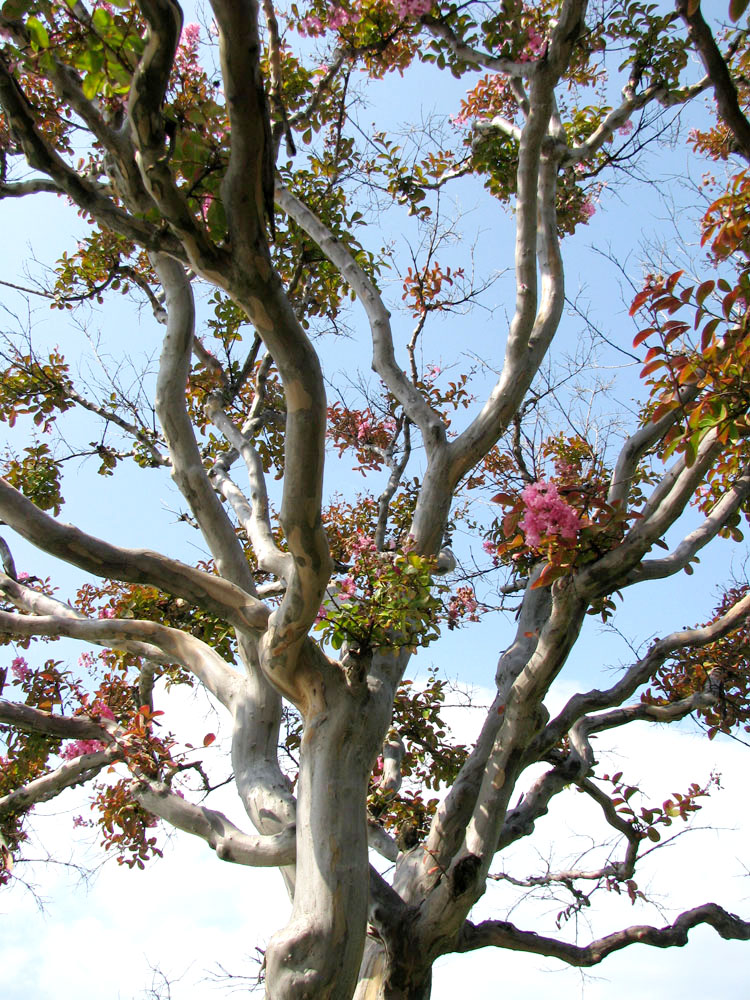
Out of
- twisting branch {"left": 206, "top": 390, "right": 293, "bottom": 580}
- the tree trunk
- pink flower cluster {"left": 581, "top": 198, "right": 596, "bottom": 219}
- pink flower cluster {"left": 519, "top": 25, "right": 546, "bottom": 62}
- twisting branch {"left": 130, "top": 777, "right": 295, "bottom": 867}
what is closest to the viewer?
twisting branch {"left": 130, "top": 777, "right": 295, "bottom": 867}

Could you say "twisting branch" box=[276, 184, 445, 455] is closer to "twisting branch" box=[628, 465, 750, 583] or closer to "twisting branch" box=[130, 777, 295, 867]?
"twisting branch" box=[628, 465, 750, 583]

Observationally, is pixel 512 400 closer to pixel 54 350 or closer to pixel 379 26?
pixel 379 26

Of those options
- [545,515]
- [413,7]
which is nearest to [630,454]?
[545,515]

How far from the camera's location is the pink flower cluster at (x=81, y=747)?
4.26 meters

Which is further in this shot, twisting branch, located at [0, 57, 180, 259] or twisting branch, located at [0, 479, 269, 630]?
twisting branch, located at [0, 479, 269, 630]

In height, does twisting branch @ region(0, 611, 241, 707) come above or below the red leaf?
below

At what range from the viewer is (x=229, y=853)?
3225mm

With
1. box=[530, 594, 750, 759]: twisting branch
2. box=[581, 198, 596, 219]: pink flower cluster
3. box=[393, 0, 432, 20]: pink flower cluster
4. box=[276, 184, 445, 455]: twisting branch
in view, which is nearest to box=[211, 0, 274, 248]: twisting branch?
box=[276, 184, 445, 455]: twisting branch

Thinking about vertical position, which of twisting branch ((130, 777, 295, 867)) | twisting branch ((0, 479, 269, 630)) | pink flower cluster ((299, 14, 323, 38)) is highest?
pink flower cluster ((299, 14, 323, 38))

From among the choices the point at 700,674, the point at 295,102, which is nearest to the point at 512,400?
the point at 700,674

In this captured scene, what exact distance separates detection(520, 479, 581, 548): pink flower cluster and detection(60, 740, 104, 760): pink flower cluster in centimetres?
310

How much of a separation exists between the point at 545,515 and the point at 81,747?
11.6 ft

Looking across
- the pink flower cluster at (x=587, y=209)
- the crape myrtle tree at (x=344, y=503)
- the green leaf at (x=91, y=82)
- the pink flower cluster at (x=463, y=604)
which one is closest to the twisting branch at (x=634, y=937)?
the crape myrtle tree at (x=344, y=503)

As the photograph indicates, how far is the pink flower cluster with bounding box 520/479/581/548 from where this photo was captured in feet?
8.00
